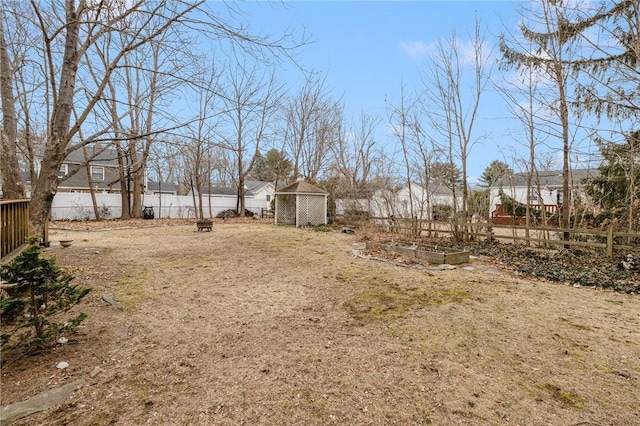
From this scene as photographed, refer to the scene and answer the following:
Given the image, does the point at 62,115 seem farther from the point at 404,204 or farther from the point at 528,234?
the point at 404,204

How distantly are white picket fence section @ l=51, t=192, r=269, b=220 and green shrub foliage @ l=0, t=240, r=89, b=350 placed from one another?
16.6 metres

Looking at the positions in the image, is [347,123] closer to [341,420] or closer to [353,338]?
[353,338]

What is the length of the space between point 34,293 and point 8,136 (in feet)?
14.4

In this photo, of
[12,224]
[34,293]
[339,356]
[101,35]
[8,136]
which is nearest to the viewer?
[34,293]

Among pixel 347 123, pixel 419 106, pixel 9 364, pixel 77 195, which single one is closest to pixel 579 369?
pixel 9 364

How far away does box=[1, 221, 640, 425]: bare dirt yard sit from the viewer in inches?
77.5

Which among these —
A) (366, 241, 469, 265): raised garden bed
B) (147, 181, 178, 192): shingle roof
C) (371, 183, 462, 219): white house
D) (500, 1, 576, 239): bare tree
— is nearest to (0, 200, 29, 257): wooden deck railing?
(366, 241, 469, 265): raised garden bed

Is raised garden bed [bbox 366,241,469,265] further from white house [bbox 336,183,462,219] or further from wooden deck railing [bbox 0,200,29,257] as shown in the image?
wooden deck railing [bbox 0,200,29,257]

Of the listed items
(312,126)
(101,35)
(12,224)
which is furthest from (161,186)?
(101,35)

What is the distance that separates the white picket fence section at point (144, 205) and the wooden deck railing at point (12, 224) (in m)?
13.6

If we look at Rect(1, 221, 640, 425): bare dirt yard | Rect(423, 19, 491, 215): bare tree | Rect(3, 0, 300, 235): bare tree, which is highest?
Rect(423, 19, 491, 215): bare tree

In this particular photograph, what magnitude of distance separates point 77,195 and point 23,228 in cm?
1478

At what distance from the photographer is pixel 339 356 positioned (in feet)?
8.73

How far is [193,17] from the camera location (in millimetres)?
3506
